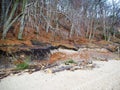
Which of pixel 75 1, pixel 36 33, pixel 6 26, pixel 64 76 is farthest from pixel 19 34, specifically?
pixel 75 1

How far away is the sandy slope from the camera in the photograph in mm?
9453

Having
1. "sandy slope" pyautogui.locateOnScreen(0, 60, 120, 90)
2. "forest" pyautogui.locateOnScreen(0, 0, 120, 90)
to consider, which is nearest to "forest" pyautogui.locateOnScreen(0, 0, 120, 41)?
Answer: "forest" pyautogui.locateOnScreen(0, 0, 120, 90)

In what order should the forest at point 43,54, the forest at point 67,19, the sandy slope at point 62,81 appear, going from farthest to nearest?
the forest at point 67,19
the forest at point 43,54
the sandy slope at point 62,81

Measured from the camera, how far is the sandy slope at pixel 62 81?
9.45 m

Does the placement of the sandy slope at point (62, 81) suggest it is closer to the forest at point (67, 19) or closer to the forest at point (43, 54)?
the forest at point (43, 54)

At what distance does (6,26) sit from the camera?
18.0 meters

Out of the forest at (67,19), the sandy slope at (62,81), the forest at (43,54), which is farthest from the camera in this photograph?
the forest at (67,19)

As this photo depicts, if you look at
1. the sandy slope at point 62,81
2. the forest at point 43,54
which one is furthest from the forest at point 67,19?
the sandy slope at point 62,81

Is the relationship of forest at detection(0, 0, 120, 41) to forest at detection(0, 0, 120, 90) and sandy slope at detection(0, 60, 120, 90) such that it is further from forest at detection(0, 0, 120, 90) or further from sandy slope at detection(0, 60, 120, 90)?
sandy slope at detection(0, 60, 120, 90)

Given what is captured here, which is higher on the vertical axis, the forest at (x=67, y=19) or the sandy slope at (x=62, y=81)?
the forest at (x=67, y=19)

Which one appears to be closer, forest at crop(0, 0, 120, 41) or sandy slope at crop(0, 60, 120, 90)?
sandy slope at crop(0, 60, 120, 90)

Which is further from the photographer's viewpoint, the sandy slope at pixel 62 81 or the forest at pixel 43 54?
the forest at pixel 43 54

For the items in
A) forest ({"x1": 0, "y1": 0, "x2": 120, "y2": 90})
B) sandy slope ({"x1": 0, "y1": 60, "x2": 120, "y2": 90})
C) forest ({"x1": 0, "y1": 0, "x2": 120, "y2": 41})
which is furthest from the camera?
forest ({"x1": 0, "y1": 0, "x2": 120, "y2": 41})

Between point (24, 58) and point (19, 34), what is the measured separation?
4.08m
